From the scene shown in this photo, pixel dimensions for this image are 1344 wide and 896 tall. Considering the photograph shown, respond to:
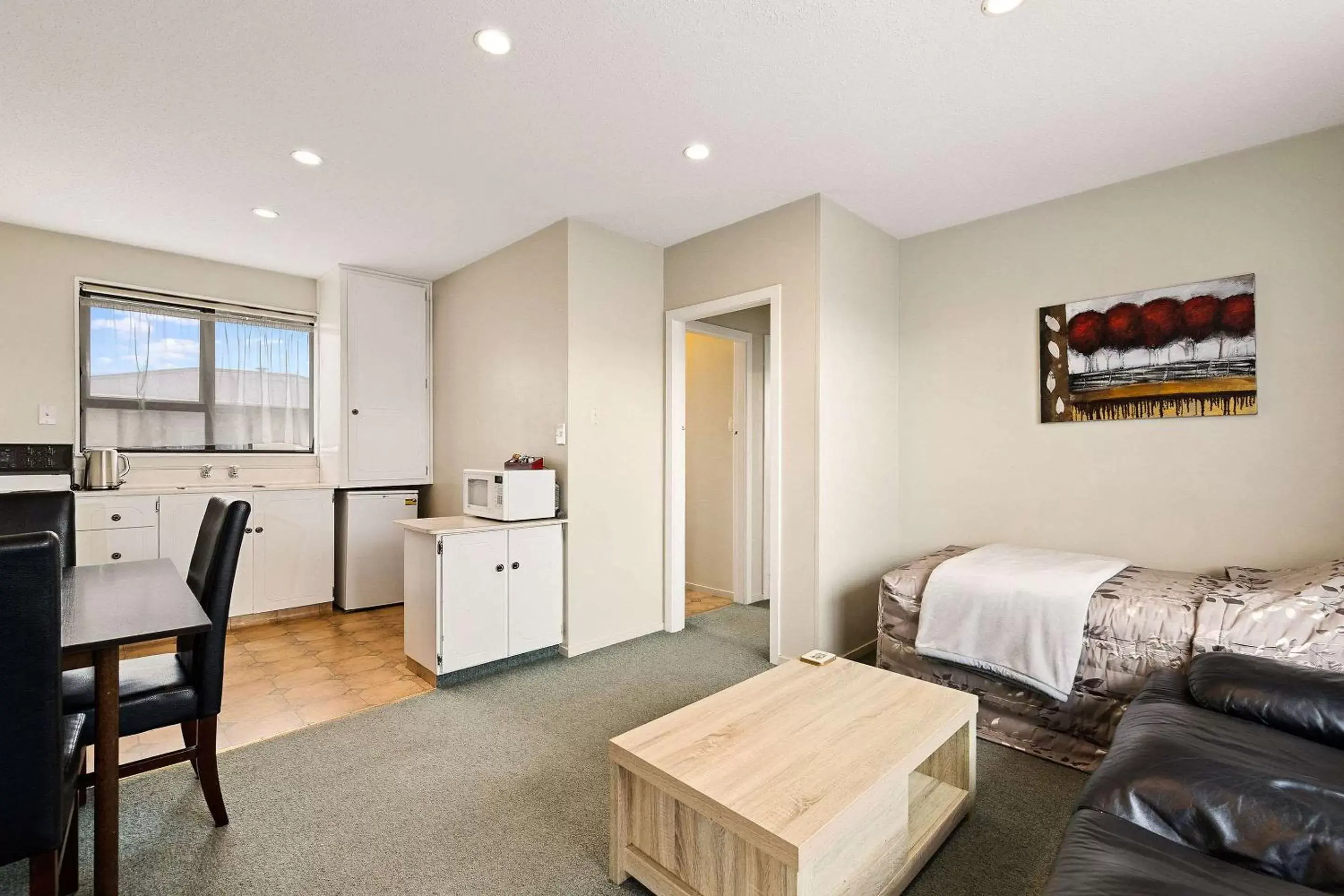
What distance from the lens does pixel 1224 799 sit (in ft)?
4.20

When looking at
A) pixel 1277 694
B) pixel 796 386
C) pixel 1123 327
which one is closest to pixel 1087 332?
pixel 1123 327

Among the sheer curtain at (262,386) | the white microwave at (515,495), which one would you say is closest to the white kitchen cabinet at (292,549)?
the sheer curtain at (262,386)

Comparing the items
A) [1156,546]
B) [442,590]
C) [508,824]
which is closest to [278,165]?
[442,590]

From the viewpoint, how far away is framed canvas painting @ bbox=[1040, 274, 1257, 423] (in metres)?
2.73

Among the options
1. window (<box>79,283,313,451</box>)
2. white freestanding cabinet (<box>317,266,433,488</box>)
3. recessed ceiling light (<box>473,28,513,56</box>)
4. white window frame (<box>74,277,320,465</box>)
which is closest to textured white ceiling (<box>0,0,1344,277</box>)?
recessed ceiling light (<box>473,28,513,56</box>)

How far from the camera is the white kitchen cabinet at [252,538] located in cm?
360

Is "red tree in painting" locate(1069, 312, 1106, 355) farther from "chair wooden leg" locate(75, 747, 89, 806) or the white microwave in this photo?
"chair wooden leg" locate(75, 747, 89, 806)

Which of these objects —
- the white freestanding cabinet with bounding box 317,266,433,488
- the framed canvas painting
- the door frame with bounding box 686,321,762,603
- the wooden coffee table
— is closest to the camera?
the wooden coffee table

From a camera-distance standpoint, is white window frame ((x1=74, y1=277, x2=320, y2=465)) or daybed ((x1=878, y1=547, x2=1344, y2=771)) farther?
white window frame ((x1=74, y1=277, x2=320, y2=465))

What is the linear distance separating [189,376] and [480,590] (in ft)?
9.66

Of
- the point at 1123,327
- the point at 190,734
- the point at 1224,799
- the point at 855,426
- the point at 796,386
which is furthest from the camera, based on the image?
the point at 855,426

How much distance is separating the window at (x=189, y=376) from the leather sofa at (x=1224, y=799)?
5.21 meters

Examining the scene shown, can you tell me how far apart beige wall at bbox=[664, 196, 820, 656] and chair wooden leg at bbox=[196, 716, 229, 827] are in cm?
247

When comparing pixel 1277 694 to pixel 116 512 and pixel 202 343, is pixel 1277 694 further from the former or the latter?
pixel 202 343
